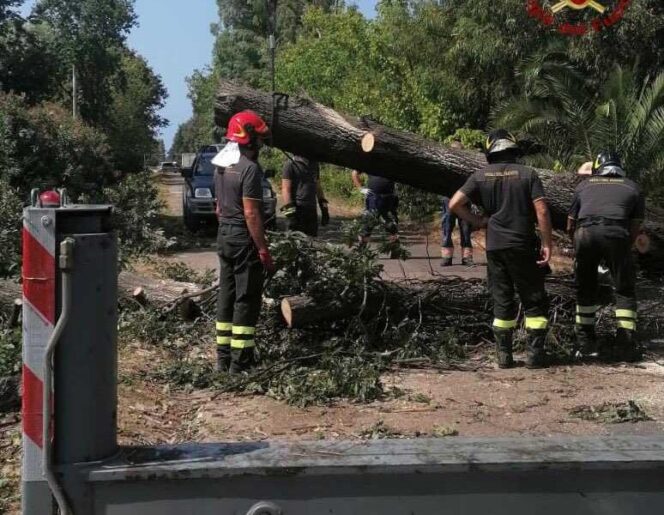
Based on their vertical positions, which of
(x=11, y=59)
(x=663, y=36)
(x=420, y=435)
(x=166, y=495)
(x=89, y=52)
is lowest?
(x=420, y=435)

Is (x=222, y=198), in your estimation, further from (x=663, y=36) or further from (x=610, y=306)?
(x=663, y=36)

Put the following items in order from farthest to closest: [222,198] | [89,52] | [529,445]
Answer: [89,52] → [222,198] → [529,445]

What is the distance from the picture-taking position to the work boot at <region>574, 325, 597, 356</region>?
21.7 feet

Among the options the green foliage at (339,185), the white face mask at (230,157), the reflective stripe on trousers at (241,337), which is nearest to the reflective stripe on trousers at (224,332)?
the reflective stripe on trousers at (241,337)

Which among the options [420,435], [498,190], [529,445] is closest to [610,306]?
[498,190]

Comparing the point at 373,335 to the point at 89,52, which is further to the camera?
the point at 89,52

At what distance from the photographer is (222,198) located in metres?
6.11

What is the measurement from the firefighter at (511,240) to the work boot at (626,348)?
2.28 feet

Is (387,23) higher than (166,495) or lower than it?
higher

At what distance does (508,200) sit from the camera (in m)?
6.21

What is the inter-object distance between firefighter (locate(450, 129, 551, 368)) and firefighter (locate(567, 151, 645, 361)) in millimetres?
526

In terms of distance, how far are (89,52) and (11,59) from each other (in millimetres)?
20718

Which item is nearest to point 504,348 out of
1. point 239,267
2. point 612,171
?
point 612,171

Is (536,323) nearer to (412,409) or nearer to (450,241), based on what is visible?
(412,409)
